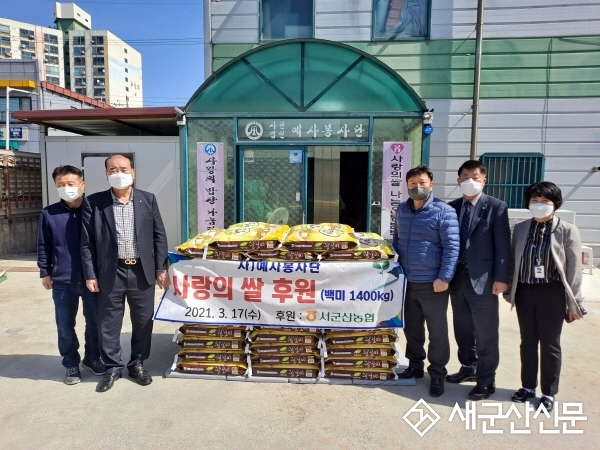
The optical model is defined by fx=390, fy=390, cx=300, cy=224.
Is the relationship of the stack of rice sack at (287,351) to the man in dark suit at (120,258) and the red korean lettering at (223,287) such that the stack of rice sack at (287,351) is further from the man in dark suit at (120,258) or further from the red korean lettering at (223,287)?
the man in dark suit at (120,258)

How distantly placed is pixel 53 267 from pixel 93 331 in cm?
67

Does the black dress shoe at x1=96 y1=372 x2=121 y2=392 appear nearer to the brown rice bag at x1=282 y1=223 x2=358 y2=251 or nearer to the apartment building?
the brown rice bag at x1=282 y1=223 x2=358 y2=251

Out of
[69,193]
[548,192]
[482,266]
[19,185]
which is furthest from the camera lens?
[19,185]

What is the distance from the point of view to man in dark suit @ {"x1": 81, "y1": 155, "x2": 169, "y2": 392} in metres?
3.19

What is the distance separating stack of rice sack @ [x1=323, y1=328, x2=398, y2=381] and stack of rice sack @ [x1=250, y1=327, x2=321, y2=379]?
131 millimetres

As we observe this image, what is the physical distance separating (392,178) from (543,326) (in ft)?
13.1

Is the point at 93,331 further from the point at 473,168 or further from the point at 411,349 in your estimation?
the point at 473,168

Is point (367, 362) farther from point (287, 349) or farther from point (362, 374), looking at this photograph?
point (287, 349)

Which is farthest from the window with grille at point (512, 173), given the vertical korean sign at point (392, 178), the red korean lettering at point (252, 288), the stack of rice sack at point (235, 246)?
the red korean lettering at point (252, 288)

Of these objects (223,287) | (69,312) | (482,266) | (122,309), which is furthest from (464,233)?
(69,312)

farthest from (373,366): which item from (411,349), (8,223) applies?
(8,223)

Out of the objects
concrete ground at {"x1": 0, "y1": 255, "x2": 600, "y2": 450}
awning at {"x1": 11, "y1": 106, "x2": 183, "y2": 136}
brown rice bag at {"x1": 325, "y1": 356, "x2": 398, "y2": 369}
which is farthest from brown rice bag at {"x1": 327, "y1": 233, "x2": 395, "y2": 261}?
awning at {"x1": 11, "y1": 106, "x2": 183, "y2": 136}

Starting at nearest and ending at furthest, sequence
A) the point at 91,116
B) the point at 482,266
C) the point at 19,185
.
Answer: the point at 482,266
the point at 91,116
the point at 19,185

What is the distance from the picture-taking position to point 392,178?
21.5 ft
